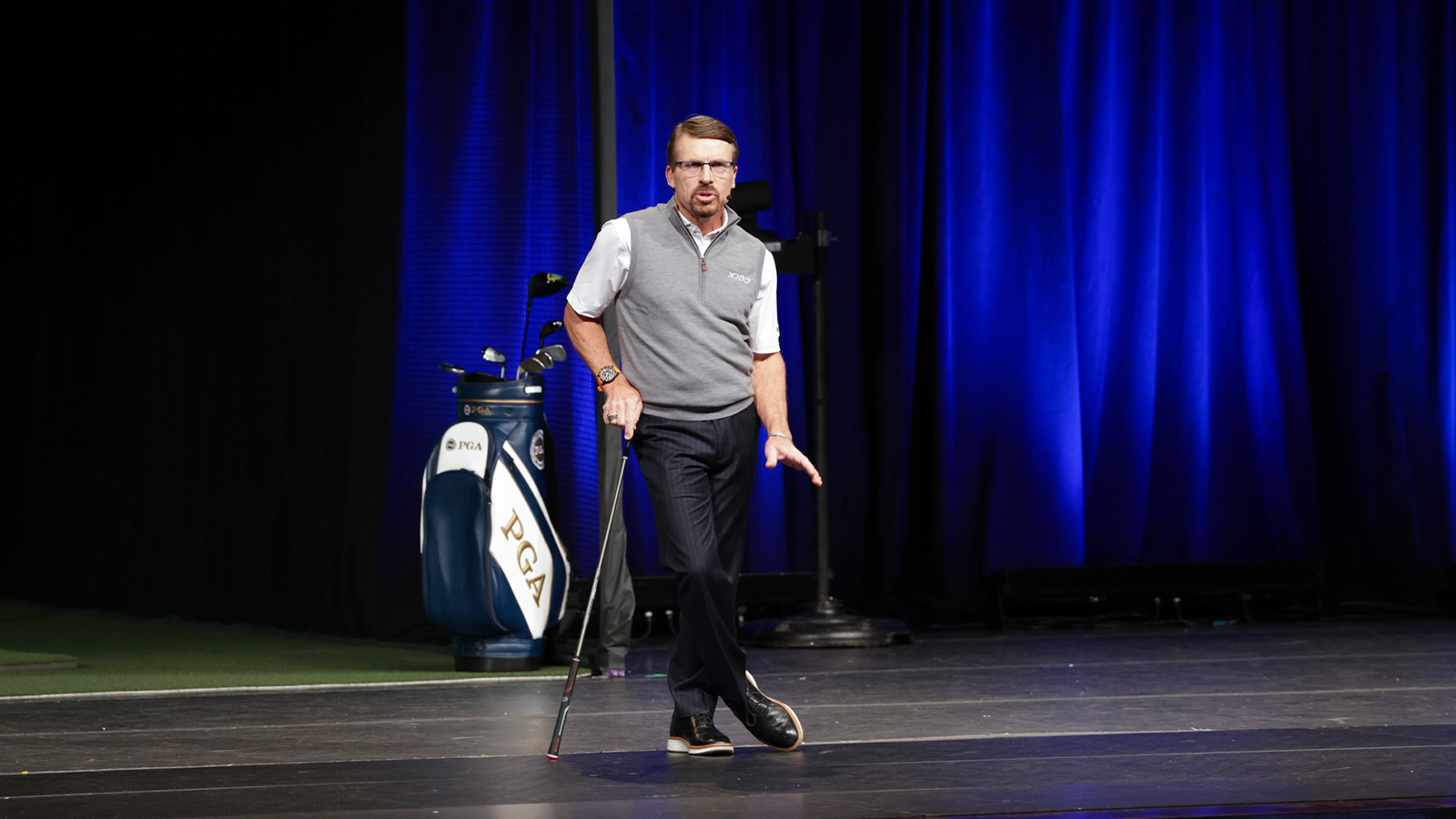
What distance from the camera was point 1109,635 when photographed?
5.21 m

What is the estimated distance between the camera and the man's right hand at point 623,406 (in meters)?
2.75

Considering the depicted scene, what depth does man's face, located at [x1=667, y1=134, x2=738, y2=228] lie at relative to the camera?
2793mm

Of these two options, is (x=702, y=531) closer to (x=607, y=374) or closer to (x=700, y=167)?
(x=607, y=374)

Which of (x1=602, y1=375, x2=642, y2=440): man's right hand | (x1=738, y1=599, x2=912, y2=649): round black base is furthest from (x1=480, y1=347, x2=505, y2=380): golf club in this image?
(x1=602, y1=375, x2=642, y2=440): man's right hand

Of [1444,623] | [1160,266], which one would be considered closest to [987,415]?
[1160,266]

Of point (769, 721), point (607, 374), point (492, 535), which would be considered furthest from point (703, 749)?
point (492, 535)

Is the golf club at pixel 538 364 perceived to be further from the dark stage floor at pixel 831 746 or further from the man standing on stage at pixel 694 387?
the man standing on stage at pixel 694 387

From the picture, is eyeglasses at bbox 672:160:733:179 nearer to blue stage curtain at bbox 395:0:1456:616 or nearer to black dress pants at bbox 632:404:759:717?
black dress pants at bbox 632:404:759:717

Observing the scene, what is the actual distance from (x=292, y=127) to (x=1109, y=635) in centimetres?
339

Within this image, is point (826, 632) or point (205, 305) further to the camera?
point (205, 305)

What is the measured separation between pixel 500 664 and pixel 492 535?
37cm

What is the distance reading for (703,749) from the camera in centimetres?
287

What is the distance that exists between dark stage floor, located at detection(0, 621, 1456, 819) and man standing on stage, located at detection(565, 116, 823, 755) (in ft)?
0.59

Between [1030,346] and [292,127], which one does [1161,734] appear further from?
[292,127]
